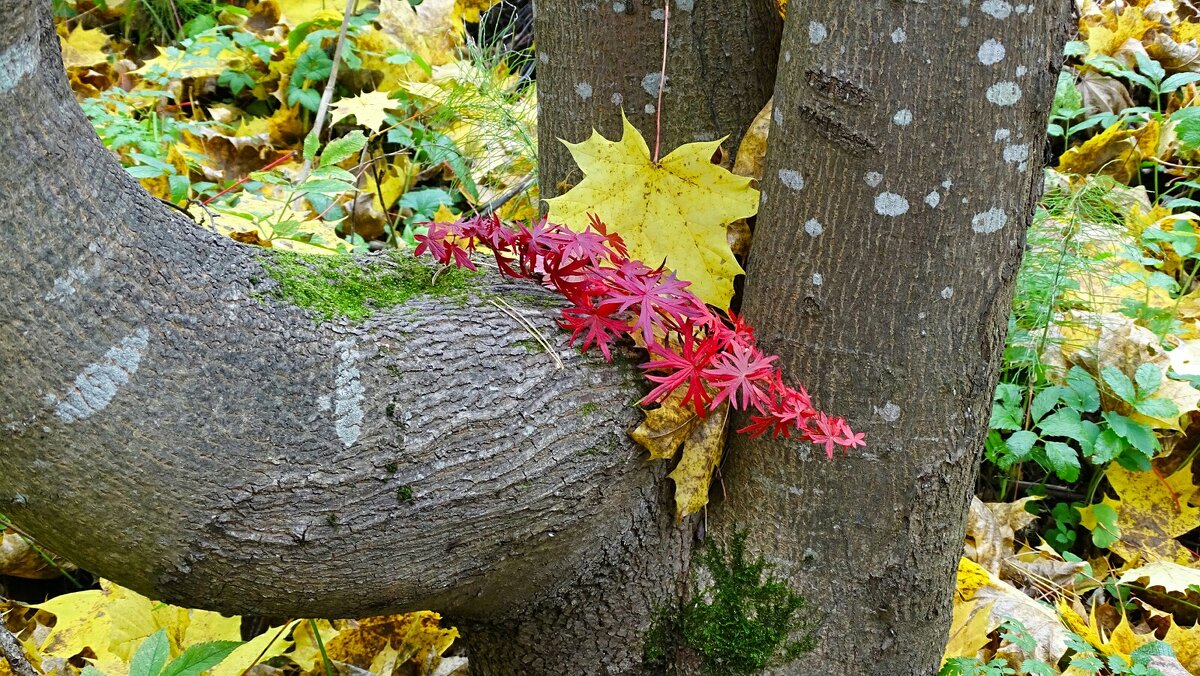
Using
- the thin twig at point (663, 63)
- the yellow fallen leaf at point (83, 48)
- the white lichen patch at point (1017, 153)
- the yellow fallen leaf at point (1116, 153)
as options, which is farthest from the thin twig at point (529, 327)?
the yellow fallen leaf at point (83, 48)

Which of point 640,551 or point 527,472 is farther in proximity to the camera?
point 640,551

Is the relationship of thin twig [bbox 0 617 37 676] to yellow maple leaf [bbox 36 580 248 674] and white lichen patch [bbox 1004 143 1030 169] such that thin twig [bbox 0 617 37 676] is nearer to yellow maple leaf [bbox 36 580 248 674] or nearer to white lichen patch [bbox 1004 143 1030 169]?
yellow maple leaf [bbox 36 580 248 674]

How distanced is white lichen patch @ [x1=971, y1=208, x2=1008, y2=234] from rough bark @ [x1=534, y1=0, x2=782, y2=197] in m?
0.41

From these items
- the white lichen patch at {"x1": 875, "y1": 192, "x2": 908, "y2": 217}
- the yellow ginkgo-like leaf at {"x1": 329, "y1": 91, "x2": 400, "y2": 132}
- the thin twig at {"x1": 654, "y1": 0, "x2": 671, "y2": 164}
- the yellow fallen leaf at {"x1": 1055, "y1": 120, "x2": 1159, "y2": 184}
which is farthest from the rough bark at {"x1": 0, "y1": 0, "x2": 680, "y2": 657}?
the yellow fallen leaf at {"x1": 1055, "y1": 120, "x2": 1159, "y2": 184}

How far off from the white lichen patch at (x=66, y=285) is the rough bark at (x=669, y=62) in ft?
2.61

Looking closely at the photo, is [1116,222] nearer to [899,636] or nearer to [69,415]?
[899,636]

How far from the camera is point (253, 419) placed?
1.08 meters

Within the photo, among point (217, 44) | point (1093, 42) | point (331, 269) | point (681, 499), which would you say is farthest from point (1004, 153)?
point (217, 44)

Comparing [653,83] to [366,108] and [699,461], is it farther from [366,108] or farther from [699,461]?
[366,108]

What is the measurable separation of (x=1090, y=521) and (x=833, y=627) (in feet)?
3.66

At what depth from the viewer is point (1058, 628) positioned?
1.86 meters

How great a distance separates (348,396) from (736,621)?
700mm

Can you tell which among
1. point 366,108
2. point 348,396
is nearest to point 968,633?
point 348,396

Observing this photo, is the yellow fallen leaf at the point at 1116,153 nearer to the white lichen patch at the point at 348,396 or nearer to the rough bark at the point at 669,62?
the rough bark at the point at 669,62
